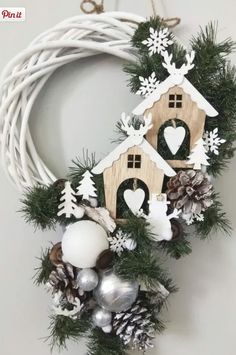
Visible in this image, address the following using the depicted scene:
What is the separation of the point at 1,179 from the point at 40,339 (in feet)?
1.03

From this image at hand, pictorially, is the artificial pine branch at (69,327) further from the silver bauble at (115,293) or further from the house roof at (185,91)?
the house roof at (185,91)

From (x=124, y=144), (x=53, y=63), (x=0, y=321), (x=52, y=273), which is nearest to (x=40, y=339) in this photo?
(x=0, y=321)

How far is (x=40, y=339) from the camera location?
91 centimetres

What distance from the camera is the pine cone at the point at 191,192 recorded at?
2.53 feet

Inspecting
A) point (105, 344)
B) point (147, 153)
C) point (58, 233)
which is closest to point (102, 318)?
point (105, 344)

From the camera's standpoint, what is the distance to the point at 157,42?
0.80m

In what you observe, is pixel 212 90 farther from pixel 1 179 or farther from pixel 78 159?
pixel 1 179

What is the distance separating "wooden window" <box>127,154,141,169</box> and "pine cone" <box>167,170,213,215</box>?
6 centimetres

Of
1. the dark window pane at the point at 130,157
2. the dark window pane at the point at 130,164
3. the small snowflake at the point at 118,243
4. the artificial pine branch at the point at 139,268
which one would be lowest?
the artificial pine branch at the point at 139,268

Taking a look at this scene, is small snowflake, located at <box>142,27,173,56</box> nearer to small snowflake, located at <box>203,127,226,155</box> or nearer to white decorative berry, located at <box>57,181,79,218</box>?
small snowflake, located at <box>203,127,226,155</box>

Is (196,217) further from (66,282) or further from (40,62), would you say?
(40,62)

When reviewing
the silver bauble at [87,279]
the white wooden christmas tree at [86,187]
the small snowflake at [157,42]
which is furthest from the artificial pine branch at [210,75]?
the silver bauble at [87,279]

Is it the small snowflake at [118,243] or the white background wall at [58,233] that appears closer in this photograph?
the small snowflake at [118,243]

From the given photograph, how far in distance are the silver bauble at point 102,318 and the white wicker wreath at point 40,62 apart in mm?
246
